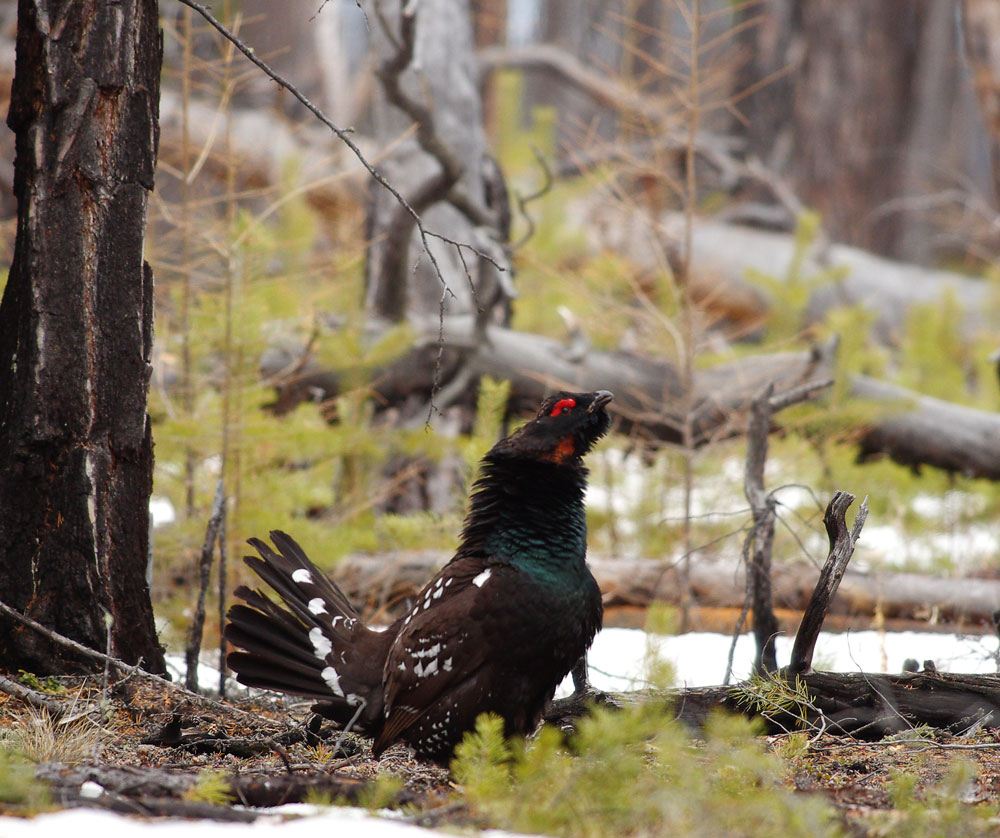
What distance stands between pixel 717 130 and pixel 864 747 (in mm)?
16064

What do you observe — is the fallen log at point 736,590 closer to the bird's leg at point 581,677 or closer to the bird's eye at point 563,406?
the bird's leg at point 581,677

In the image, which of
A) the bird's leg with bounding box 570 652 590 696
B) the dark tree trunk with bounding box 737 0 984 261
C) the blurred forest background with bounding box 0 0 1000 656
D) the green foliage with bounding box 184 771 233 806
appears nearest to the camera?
the green foliage with bounding box 184 771 233 806

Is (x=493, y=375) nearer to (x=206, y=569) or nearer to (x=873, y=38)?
(x=206, y=569)

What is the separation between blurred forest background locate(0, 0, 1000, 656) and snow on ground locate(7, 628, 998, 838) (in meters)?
0.66

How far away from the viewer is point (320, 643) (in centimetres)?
343

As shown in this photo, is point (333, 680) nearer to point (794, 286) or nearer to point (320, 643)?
point (320, 643)

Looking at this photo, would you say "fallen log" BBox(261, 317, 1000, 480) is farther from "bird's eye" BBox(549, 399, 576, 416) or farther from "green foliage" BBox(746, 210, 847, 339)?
"bird's eye" BBox(549, 399, 576, 416)

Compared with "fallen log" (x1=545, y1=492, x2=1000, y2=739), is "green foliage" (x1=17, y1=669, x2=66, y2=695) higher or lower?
lower

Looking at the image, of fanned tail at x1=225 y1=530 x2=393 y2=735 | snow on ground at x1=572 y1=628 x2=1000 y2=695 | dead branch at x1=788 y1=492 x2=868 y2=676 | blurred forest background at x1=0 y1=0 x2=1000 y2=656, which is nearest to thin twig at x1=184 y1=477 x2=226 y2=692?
fanned tail at x1=225 y1=530 x2=393 y2=735

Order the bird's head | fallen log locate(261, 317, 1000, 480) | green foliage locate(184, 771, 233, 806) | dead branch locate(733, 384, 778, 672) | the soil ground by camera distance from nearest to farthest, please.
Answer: green foliage locate(184, 771, 233, 806) < the soil ground < the bird's head < dead branch locate(733, 384, 778, 672) < fallen log locate(261, 317, 1000, 480)

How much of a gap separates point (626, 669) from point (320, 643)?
1522mm

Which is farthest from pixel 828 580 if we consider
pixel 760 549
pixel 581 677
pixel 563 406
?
pixel 563 406

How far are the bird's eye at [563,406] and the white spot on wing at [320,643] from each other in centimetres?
118

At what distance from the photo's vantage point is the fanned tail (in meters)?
3.31
